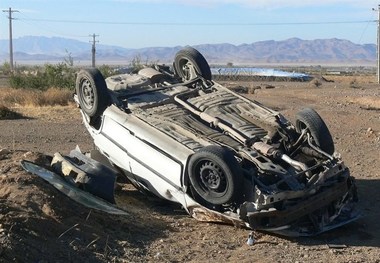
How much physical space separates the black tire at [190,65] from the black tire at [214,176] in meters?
2.93

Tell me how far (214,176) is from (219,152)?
30 centimetres

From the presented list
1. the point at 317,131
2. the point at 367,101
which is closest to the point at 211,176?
the point at 317,131

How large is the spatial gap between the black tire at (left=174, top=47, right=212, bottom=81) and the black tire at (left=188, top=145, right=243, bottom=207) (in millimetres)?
2927

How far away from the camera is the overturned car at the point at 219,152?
6602 mm

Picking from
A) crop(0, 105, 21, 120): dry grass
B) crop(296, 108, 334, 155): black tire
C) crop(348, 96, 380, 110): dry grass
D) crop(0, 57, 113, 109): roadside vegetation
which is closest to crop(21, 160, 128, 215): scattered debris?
crop(296, 108, 334, 155): black tire

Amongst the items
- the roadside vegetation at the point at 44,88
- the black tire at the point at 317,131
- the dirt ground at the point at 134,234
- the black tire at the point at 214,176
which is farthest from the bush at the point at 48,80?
the black tire at the point at 214,176

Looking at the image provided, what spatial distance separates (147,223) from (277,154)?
1693 mm

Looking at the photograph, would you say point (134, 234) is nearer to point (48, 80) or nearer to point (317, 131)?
point (317, 131)

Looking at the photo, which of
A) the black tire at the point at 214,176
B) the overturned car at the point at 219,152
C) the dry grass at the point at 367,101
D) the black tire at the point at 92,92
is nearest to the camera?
the black tire at the point at 214,176

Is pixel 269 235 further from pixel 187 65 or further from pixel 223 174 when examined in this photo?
pixel 187 65

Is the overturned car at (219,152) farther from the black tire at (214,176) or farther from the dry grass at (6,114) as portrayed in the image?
the dry grass at (6,114)

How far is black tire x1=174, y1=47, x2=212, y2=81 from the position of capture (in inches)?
375

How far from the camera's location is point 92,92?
331 inches

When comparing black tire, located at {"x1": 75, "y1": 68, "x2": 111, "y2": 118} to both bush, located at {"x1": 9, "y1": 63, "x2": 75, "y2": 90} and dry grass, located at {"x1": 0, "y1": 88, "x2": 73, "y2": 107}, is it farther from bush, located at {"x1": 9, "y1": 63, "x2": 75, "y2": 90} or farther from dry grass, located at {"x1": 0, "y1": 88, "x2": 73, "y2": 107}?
bush, located at {"x1": 9, "y1": 63, "x2": 75, "y2": 90}
